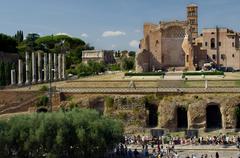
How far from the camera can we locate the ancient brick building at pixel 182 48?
73.6m

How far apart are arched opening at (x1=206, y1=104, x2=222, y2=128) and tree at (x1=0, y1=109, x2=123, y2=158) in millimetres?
16354

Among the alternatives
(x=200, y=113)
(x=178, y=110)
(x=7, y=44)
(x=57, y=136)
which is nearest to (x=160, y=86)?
(x=178, y=110)

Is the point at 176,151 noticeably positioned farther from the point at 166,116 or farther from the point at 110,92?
the point at 110,92

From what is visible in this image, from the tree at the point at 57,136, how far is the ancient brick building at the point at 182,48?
37210mm

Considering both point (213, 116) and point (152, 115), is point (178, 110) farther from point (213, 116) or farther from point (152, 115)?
point (213, 116)

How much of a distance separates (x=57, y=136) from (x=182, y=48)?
44661 mm

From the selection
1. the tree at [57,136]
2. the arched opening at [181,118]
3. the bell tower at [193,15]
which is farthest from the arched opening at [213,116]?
the bell tower at [193,15]

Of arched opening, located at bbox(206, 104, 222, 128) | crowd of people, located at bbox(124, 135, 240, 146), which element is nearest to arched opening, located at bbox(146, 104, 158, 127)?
arched opening, located at bbox(206, 104, 222, 128)

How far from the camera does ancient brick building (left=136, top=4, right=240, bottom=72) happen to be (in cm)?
7356

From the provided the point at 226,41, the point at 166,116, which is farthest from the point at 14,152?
the point at 226,41

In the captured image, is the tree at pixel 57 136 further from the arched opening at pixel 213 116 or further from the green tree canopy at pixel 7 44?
the green tree canopy at pixel 7 44

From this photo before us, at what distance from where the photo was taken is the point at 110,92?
53000mm

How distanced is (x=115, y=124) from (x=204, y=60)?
42125mm

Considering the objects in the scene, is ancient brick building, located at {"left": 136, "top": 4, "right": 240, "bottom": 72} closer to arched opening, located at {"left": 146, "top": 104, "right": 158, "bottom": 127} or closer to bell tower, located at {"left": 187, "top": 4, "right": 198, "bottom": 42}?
bell tower, located at {"left": 187, "top": 4, "right": 198, "bottom": 42}
